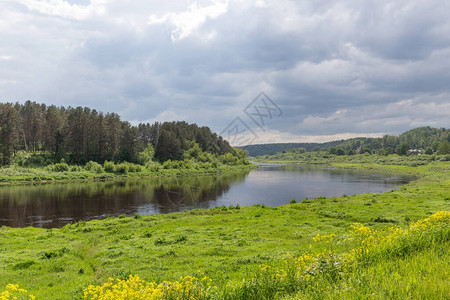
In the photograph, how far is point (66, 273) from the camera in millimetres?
14078

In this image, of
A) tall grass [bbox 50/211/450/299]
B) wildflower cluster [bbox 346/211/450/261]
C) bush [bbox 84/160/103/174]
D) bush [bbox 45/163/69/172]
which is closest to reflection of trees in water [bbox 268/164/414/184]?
wildflower cluster [bbox 346/211/450/261]

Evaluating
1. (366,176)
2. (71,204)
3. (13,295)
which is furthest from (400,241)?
(366,176)

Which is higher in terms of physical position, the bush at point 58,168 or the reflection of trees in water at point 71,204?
the bush at point 58,168

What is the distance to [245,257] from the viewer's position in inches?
563

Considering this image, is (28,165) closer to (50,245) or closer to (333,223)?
(50,245)

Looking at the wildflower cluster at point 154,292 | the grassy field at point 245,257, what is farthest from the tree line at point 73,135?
the wildflower cluster at point 154,292

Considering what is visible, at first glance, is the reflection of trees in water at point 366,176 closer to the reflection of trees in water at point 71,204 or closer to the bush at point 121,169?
the reflection of trees in water at point 71,204

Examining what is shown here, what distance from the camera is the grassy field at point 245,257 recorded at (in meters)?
6.88

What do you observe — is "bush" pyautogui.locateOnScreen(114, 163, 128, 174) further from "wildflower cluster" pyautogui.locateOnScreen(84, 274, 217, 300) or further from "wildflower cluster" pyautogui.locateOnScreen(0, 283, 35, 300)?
"wildflower cluster" pyautogui.locateOnScreen(84, 274, 217, 300)

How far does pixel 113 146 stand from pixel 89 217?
87.7 metres

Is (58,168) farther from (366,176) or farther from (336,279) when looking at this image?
(366,176)

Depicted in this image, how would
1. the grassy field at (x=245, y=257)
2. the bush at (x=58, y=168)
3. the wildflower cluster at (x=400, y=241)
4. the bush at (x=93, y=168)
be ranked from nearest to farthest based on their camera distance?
the grassy field at (x=245, y=257) < the wildflower cluster at (x=400, y=241) < the bush at (x=58, y=168) < the bush at (x=93, y=168)

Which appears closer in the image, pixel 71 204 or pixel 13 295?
pixel 13 295

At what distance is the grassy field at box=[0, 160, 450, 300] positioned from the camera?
6.88 meters
